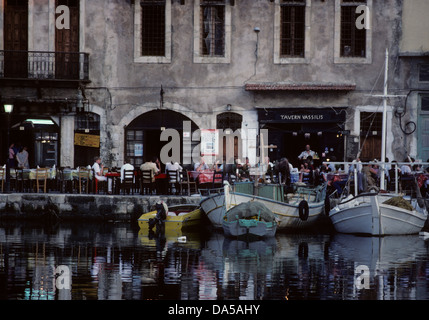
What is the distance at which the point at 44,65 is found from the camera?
33.8 m

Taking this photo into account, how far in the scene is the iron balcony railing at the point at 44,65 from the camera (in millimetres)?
33750

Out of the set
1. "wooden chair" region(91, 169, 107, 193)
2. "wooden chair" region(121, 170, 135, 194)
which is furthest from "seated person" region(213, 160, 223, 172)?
"wooden chair" region(91, 169, 107, 193)

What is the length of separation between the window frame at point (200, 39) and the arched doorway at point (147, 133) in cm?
214

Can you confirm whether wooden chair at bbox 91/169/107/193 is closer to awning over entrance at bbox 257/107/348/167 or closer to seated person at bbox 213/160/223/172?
seated person at bbox 213/160/223/172

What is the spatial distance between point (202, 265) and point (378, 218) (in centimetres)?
818

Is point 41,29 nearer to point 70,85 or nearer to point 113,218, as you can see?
point 70,85

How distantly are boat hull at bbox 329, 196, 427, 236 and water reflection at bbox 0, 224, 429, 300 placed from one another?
1.35 feet

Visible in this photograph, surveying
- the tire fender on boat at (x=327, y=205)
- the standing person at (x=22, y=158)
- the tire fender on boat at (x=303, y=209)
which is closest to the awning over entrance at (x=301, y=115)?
the tire fender on boat at (x=327, y=205)

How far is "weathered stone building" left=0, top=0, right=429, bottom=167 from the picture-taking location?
3356 centimetres

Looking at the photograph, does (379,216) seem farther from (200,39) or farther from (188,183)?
(200,39)

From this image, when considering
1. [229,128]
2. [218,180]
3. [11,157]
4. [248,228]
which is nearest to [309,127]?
[229,128]

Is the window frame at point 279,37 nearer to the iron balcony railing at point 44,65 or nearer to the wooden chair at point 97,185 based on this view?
the iron balcony railing at point 44,65

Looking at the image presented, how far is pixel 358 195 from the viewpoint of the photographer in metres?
26.9
